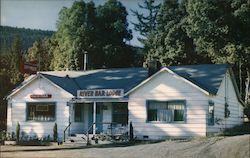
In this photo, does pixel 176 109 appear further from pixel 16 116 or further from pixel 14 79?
pixel 14 79

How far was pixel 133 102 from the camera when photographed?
29.3 meters

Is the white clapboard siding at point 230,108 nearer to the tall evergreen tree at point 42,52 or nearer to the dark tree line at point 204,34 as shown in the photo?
the dark tree line at point 204,34

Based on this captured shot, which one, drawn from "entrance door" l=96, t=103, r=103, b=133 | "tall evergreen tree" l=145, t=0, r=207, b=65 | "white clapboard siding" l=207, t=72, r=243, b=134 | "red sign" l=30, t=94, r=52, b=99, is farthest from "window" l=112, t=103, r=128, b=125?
"tall evergreen tree" l=145, t=0, r=207, b=65

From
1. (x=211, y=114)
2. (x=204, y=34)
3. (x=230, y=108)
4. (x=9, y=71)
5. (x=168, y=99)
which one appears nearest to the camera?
(x=168, y=99)

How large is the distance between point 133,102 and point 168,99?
220 cm

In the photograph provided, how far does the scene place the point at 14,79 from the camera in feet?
157

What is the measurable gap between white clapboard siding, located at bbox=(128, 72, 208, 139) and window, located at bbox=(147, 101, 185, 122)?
9.7 inches

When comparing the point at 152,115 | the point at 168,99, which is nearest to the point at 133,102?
the point at 152,115

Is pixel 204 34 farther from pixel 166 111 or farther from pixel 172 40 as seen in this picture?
pixel 166 111

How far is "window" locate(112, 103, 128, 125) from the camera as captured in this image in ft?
101

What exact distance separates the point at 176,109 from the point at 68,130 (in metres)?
6.86

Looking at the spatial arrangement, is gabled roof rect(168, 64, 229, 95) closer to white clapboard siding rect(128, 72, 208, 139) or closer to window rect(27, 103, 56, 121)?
white clapboard siding rect(128, 72, 208, 139)

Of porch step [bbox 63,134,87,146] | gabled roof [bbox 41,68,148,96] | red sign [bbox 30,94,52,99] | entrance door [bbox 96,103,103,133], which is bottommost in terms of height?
porch step [bbox 63,134,87,146]

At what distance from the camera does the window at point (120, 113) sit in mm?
30703
